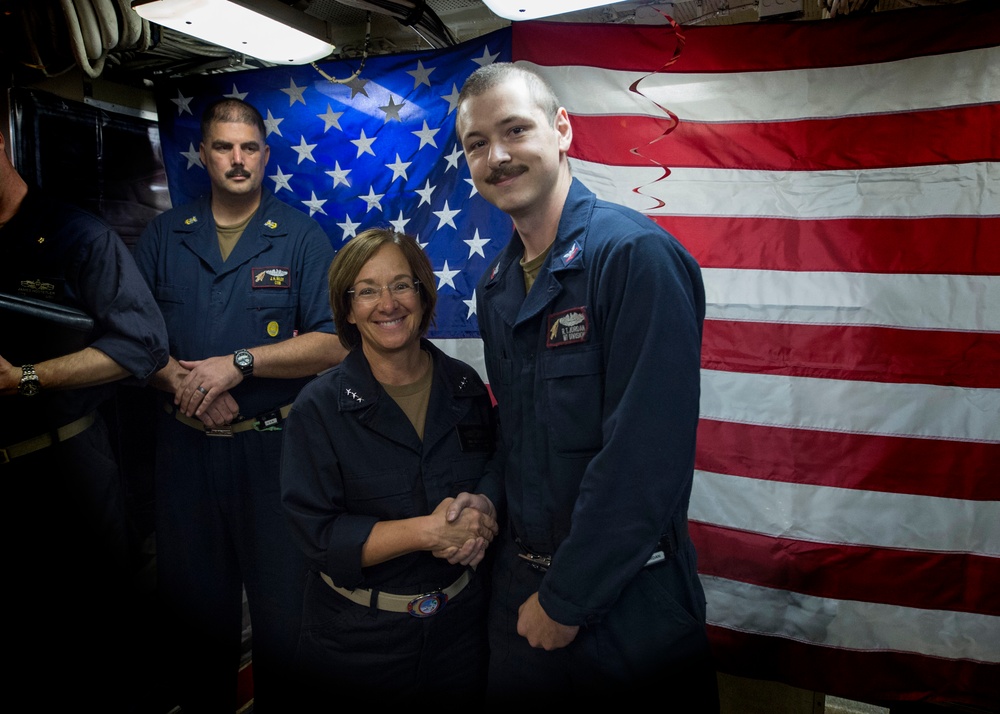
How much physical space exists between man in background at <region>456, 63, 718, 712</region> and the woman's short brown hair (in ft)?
0.84

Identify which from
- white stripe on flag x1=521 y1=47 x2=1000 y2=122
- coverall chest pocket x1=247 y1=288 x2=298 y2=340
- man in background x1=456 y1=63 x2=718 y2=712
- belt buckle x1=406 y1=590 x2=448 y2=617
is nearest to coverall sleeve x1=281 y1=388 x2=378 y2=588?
belt buckle x1=406 y1=590 x2=448 y2=617

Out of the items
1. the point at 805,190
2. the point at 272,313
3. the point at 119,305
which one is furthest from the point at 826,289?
the point at 119,305

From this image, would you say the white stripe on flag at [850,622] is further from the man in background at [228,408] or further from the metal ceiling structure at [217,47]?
the metal ceiling structure at [217,47]

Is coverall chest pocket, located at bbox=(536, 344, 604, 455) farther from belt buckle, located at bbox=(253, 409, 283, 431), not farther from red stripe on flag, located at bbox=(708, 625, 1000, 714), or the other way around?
red stripe on flag, located at bbox=(708, 625, 1000, 714)

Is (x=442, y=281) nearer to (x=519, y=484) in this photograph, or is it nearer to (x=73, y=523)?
(x=519, y=484)

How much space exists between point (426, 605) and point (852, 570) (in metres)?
1.69

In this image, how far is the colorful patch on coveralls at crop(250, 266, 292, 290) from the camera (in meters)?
2.34

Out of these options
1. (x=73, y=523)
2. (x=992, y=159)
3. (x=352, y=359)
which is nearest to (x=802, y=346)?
(x=992, y=159)

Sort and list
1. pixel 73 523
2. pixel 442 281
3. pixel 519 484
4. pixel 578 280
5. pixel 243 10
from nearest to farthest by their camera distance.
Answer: pixel 578 280
pixel 519 484
pixel 73 523
pixel 243 10
pixel 442 281

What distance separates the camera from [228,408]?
7.37 feet

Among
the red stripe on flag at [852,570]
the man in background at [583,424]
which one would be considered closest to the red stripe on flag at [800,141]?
the man in background at [583,424]

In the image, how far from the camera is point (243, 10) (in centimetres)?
205

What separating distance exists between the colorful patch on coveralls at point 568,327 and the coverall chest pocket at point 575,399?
21 mm

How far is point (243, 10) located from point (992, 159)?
255 cm
